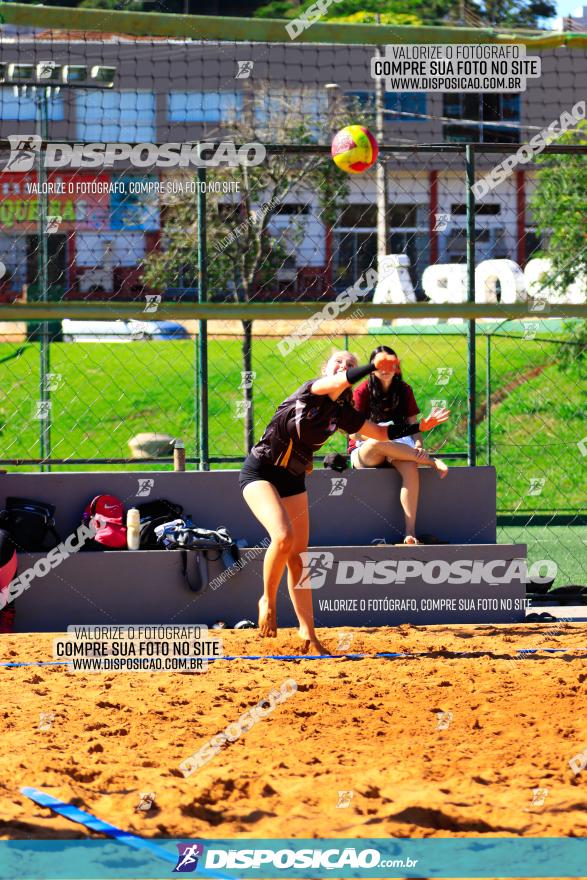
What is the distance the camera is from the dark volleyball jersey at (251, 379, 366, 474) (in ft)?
23.8

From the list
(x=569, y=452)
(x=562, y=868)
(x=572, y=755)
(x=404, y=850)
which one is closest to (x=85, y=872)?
(x=404, y=850)

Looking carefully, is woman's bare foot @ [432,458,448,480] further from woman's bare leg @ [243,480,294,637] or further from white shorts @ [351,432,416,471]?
woman's bare leg @ [243,480,294,637]

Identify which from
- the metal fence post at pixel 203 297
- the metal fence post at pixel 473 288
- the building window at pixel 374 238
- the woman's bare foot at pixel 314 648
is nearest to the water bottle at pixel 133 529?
the metal fence post at pixel 203 297

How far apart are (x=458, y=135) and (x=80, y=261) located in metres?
12.9

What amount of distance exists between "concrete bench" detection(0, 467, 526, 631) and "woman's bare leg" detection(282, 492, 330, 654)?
110 cm

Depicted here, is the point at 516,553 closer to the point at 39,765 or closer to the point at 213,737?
the point at 213,737

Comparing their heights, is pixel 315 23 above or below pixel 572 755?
above

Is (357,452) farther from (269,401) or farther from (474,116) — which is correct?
(474,116)

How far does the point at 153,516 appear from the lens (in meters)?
8.62

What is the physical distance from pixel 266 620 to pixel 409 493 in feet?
5.93

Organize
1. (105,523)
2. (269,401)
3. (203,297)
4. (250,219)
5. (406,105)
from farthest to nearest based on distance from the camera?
(406,105)
(269,401)
(250,219)
(203,297)
(105,523)

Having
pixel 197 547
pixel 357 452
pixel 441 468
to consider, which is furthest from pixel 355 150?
pixel 197 547

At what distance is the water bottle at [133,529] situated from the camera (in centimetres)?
841

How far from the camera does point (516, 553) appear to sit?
870 cm
